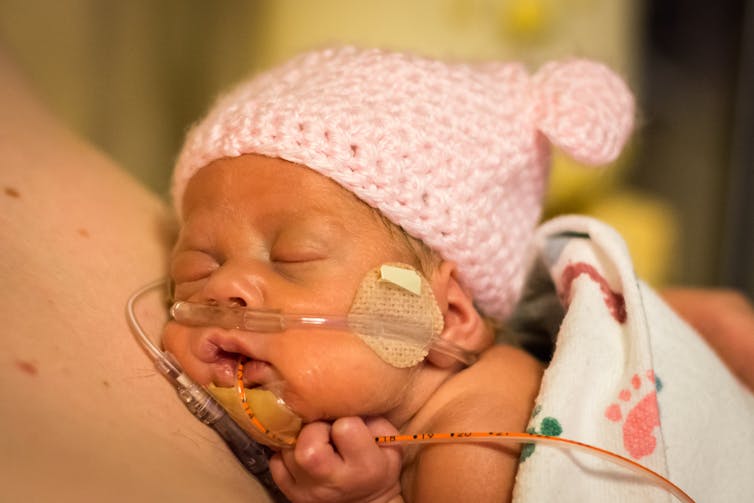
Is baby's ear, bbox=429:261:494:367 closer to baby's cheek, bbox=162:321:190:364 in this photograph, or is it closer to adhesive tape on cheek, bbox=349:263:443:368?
adhesive tape on cheek, bbox=349:263:443:368

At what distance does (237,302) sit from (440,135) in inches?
13.8

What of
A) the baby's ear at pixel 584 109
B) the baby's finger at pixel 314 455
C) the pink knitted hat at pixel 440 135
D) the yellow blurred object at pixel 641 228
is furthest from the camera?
the yellow blurred object at pixel 641 228

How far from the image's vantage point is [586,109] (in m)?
1.09

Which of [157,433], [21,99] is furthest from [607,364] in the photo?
[21,99]

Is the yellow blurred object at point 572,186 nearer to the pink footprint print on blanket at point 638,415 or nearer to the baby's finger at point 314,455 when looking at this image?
the pink footprint print on blanket at point 638,415

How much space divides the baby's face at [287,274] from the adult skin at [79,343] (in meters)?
0.08

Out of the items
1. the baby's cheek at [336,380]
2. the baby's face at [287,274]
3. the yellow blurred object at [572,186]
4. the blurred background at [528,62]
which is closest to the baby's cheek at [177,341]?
the baby's face at [287,274]

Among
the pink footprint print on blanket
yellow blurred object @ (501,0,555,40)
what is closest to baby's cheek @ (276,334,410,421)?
the pink footprint print on blanket

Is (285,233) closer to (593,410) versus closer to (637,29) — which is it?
(593,410)

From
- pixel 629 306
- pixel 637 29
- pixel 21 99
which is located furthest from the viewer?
pixel 637 29

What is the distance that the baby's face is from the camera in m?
0.88

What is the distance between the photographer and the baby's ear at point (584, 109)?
3.55 ft

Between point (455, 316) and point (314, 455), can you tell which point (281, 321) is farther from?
point (455, 316)

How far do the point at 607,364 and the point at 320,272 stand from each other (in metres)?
0.41
